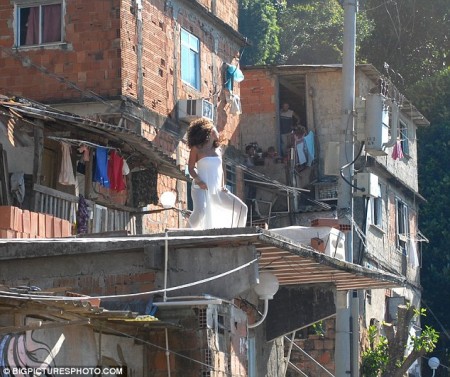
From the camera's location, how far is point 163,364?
1323cm

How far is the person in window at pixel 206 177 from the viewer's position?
14312 mm

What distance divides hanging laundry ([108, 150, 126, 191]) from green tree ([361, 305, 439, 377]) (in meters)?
7.46

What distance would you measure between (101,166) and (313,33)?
36689mm

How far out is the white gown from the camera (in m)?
14.3

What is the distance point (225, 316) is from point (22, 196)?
6451mm

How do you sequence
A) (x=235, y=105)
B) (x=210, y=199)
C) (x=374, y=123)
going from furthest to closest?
A: (x=235, y=105) → (x=374, y=123) → (x=210, y=199)

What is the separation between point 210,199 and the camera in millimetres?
14430

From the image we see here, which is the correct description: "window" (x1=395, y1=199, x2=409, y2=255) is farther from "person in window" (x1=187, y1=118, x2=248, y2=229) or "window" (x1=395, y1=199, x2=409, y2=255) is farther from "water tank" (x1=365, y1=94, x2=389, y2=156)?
"person in window" (x1=187, y1=118, x2=248, y2=229)

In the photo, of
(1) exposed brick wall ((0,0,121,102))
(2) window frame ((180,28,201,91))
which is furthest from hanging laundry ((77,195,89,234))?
(2) window frame ((180,28,201,91))

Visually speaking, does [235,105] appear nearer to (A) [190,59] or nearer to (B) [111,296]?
(A) [190,59]

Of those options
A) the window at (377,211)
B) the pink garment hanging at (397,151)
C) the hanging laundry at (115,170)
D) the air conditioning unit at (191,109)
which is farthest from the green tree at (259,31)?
the hanging laundry at (115,170)

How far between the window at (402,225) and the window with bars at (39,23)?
13.6m

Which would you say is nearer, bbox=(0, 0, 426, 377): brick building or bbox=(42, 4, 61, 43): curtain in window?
bbox=(0, 0, 426, 377): brick building

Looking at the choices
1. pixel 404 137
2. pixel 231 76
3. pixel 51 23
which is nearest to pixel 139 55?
pixel 51 23
